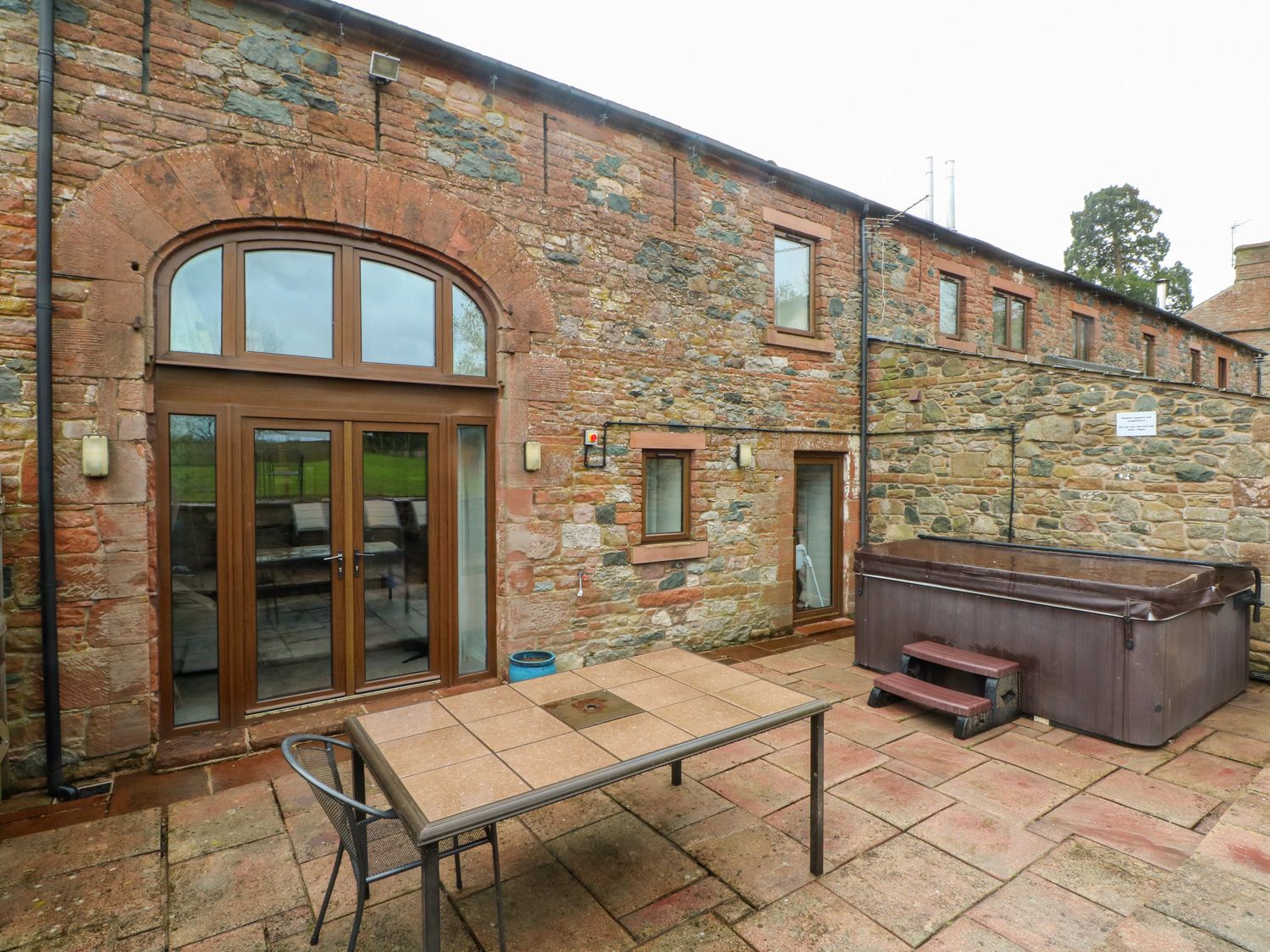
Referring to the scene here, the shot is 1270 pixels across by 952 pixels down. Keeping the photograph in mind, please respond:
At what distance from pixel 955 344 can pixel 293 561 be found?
27.6ft

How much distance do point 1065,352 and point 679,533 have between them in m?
8.41

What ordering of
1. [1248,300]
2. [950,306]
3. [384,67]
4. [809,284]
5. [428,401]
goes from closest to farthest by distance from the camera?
[384,67], [428,401], [809,284], [950,306], [1248,300]

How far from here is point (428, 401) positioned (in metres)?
4.98

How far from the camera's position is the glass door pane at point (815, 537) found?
290 inches

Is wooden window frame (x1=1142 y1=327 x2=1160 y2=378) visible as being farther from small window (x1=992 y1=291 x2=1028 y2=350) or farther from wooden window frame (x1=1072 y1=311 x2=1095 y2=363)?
small window (x1=992 y1=291 x2=1028 y2=350)

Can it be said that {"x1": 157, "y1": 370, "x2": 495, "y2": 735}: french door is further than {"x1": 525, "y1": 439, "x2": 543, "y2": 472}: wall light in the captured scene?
No

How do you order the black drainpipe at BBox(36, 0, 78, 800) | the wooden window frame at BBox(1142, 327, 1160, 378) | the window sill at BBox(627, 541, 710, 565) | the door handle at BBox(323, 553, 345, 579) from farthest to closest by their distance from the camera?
the wooden window frame at BBox(1142, 327, 1160, 378), the window sill at BBox(627, 541, 710, 565), the door handle at BBox(323, 553, 345, 579), the black drainpipe at BBox(36, 0, 78, 800)

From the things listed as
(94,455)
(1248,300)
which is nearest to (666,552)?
(94,455)

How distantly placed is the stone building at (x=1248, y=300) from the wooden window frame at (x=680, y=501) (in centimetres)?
1865

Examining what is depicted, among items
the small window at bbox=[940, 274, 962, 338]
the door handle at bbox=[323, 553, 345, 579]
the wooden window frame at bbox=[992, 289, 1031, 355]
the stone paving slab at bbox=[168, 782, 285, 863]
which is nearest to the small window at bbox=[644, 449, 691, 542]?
the door handle at bbox=[323, 553, 345, 579]

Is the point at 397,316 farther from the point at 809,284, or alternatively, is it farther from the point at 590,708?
the point at 809,284

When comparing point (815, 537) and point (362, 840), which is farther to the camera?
point (815, 537)

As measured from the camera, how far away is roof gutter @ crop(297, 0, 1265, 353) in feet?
14.4

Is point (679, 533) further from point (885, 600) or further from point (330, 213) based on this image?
point (330, 213)
